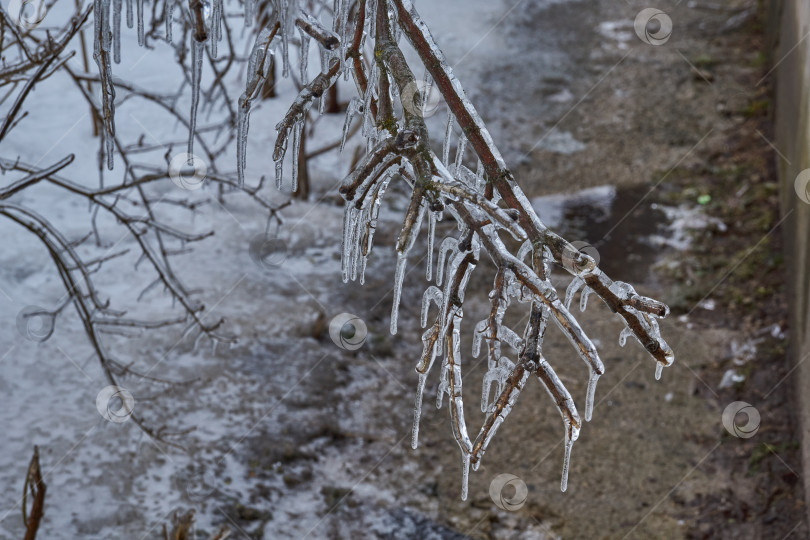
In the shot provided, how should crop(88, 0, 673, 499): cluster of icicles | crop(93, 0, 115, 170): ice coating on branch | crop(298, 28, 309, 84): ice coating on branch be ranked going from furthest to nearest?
crop(298, 28, 309, 84): ice coating on branch < crop(93, 0, 115, 170): ice coating on branch < crop(88, 0, 673, 499): cluster of icicles

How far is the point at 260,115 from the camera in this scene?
7.14 m

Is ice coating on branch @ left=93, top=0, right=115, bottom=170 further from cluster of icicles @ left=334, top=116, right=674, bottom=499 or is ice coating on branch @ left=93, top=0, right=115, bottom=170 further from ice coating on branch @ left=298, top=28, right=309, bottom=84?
cluster of icicles @ left=334, top=116, right=674, bottom=499

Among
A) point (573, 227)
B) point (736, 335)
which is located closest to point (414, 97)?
point (736, 335)

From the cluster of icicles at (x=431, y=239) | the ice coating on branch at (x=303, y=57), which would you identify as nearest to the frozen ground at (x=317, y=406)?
the cluster of icicles at (x=431, y=239)

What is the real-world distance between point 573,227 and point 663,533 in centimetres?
284

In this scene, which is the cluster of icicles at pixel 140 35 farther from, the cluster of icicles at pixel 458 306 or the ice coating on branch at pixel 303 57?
the cluster of icicles at pixel 458 306

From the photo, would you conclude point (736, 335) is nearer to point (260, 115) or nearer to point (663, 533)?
point (663, 533)

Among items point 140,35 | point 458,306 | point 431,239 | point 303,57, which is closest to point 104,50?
point 140,35

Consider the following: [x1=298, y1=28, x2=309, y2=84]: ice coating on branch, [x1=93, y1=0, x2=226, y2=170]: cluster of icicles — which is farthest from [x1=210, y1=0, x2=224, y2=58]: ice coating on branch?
[x1=298, y1=28, x2=309, y2=84]: ice coating on branch

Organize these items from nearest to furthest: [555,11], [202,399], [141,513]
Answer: [141,513] → [202,399] → [555,11]

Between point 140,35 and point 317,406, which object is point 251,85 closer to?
point 140,35

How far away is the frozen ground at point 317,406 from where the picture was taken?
3875 millimetres

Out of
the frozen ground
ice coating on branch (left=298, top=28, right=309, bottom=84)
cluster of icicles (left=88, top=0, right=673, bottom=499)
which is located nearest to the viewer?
cluster of icicles (left=88, top=0, right=673, bottom=499)

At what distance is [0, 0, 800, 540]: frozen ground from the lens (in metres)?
3.88
